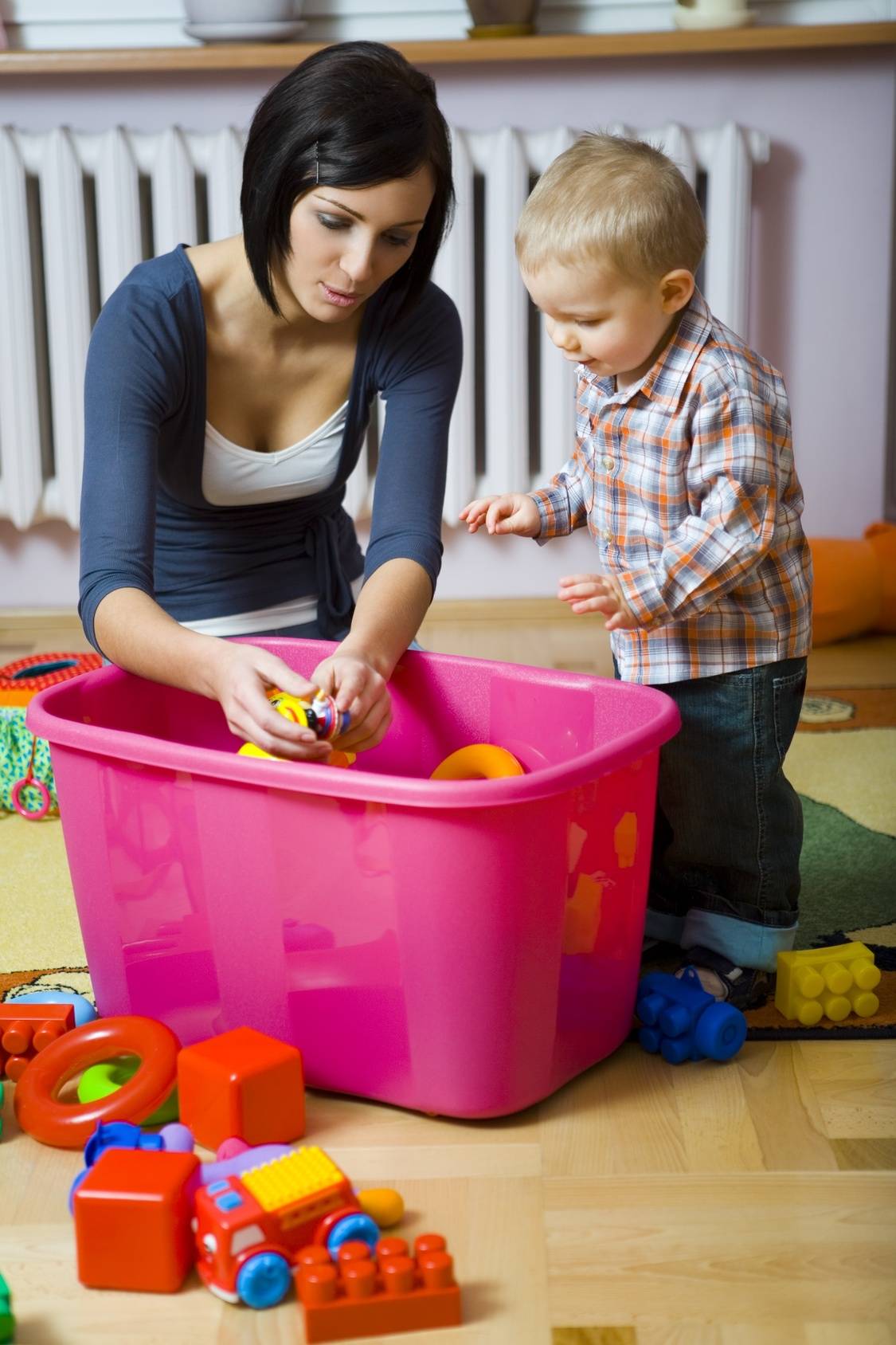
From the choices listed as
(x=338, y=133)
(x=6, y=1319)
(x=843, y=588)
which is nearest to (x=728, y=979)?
(x=6, y=1319)

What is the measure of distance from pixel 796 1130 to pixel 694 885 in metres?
0.25

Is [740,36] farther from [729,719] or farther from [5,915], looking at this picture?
[5,915]

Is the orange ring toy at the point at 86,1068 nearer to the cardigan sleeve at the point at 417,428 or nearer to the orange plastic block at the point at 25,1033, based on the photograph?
the orange plastic block at the point at 25,1033

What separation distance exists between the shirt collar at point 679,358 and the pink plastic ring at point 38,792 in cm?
75

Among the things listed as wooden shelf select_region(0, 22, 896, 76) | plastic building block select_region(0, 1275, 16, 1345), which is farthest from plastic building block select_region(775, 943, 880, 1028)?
wooden shelf select_region(0, 22, 896, 76)

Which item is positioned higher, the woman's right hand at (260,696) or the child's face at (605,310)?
the child's face at (605,310)

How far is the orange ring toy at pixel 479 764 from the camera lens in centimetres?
103

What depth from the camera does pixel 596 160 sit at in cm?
97

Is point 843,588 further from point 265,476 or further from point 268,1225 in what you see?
point 268,1225

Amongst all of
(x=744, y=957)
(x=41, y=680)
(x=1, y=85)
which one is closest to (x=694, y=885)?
(x=744, y=957)

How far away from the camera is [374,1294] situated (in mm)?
708

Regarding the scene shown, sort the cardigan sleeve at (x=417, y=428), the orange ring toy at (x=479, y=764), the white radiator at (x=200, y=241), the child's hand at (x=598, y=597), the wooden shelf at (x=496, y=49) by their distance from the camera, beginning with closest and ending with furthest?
the child's hand at (x=598, y=597) → the orange ring toy at (x=479, y=764) → the cardigan sleeve at (x=417, y=428) → the wooden shelf at (x=496, y=49) → the white radiator at (x=200, y=241)

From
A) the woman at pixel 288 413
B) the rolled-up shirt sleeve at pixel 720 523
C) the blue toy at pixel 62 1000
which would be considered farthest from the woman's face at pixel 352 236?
the blue toy at pixel 62 1000

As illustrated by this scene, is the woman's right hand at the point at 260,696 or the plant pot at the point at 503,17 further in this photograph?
the plant pot at the point at 503,17
